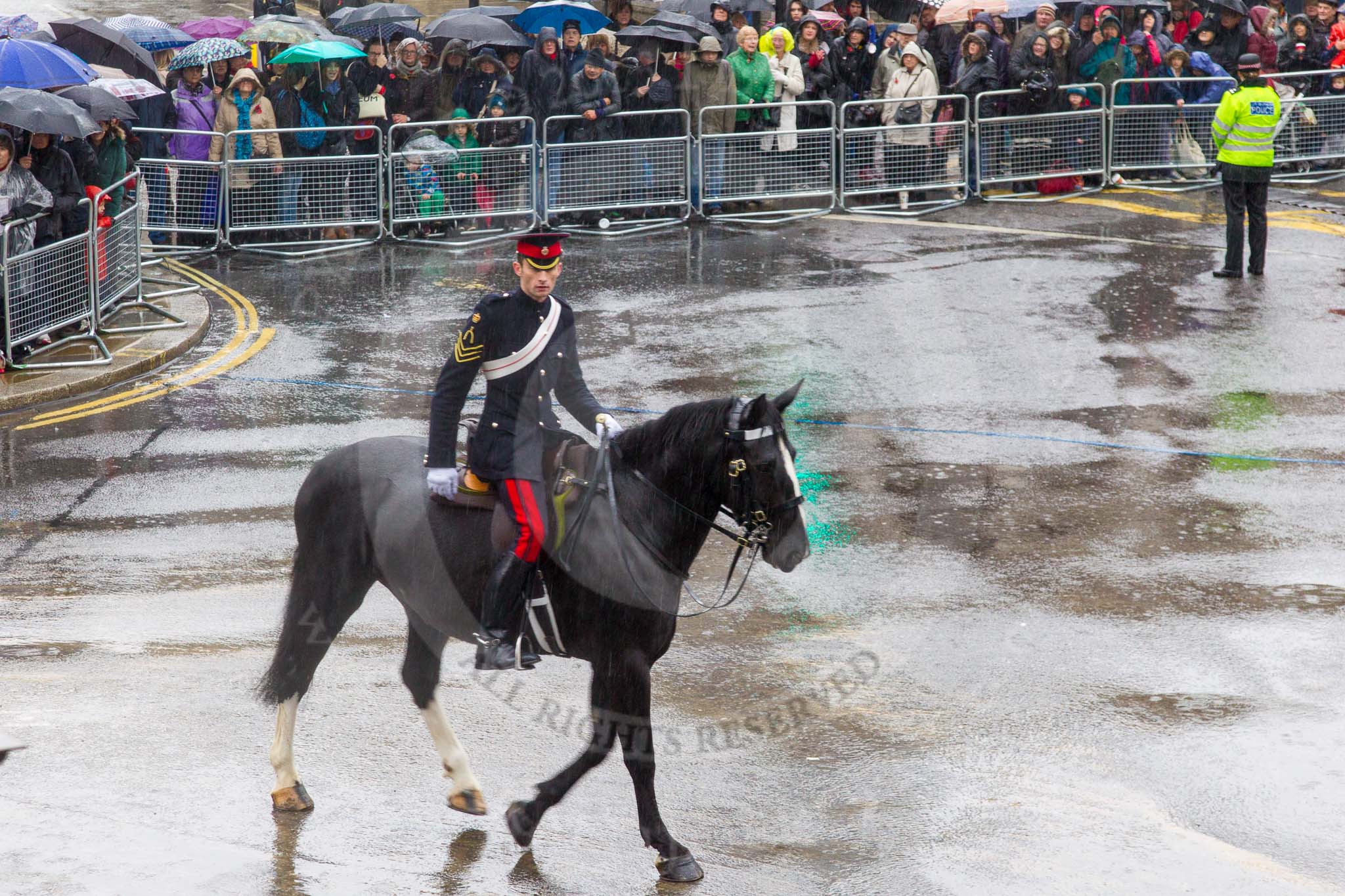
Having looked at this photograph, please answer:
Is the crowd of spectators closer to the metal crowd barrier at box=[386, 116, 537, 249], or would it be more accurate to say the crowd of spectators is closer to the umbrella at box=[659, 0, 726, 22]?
the metal crowd barrier at box=[386, 116, 537, 249]

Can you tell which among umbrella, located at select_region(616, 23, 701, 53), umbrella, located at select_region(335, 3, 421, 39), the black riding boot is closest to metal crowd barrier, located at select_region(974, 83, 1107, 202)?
umbrella, located at select_region(616, 23, 701, 53)

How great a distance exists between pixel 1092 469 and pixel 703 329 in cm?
479

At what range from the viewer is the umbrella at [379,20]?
22.1m

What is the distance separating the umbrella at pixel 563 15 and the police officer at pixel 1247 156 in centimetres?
825

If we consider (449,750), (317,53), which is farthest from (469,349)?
(317,53)

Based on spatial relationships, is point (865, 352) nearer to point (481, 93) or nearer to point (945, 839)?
point (481, 93)

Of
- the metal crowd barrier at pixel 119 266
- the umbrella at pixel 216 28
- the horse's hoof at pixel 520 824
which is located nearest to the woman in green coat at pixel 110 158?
the metal crowd barrier at pixel 119 266

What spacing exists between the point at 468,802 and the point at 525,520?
4.26ft

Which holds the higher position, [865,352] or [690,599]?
[865,352]

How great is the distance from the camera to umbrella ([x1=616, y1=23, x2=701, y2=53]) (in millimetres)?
20203

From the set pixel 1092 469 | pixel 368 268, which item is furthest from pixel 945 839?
pixel 368 268

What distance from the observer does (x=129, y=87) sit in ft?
55.3

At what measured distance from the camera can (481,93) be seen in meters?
19.3

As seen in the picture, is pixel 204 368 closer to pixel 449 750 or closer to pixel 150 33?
pixel 150 33
